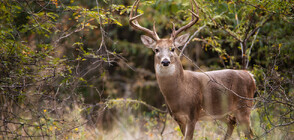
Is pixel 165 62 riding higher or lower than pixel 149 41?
lower

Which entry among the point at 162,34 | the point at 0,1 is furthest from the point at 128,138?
the point at 162,34

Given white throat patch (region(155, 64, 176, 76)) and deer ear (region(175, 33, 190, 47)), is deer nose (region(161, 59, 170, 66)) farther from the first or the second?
deer ear (region(175, 33, 190, 47))

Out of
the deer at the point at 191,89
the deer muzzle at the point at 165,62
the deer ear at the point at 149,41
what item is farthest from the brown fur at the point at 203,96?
the deer ear at the point at 149,41

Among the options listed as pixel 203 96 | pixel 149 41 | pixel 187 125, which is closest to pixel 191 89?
pixel 203 96

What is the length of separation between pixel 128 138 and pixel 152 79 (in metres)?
6.67

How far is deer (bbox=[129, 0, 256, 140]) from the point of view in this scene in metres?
5.66

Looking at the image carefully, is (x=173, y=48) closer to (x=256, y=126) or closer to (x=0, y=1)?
(x=256, y=126)

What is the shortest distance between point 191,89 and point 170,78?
429mm

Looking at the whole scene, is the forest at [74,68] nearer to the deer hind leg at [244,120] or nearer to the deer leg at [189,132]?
the deer hind leg at [244,120]

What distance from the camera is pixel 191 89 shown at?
233 inches

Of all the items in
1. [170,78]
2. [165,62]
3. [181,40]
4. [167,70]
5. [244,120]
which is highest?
[181,40]

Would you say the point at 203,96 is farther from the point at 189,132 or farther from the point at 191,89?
the point at 189,132

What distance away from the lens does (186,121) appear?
18.6ft

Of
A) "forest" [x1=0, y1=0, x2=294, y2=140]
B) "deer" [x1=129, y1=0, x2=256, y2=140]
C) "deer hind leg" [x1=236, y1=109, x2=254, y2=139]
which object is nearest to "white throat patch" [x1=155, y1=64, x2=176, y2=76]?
"deer" [x1=129, y1=0, x2=256, y2=140]
